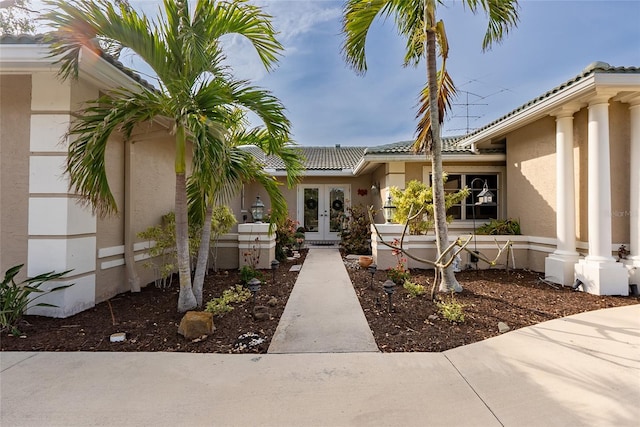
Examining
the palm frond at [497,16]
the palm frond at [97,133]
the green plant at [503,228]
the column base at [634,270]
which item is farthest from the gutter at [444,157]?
the palm frond at [97,133]

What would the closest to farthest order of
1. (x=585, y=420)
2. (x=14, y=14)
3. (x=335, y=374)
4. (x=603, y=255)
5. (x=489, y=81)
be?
(x=585, y=420) < (x=335, y=374) < (x=603, y=255) < (x=14, y=14) < (x=489, y=81)

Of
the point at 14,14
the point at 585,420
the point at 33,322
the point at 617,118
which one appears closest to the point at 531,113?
the point at 617,118

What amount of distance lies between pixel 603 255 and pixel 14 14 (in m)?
17.0

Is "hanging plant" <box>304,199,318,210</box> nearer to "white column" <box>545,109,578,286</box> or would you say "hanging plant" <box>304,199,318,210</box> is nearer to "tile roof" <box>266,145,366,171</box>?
"tile roof" <box>266,145,366,171</box>

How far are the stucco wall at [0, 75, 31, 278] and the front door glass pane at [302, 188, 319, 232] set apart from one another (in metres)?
9.03

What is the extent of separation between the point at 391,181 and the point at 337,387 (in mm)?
7394

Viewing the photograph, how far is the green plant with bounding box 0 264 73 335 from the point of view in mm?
3688

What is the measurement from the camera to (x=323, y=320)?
4215 mm

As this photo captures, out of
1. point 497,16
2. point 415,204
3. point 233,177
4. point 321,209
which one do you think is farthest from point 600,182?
point 321,209

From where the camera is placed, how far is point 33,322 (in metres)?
4.01

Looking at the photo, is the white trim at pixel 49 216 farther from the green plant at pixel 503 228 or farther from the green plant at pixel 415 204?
the green plant at pixel 503 228

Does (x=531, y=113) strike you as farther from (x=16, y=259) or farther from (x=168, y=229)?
(x=16, y=259)

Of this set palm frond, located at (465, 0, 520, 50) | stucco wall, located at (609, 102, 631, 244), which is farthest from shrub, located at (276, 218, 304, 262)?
stucco wall, located at (609, 102, 631, 244)

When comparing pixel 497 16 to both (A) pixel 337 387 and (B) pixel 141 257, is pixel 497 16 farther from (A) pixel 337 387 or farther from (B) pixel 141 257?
(B) pixel 141 257
